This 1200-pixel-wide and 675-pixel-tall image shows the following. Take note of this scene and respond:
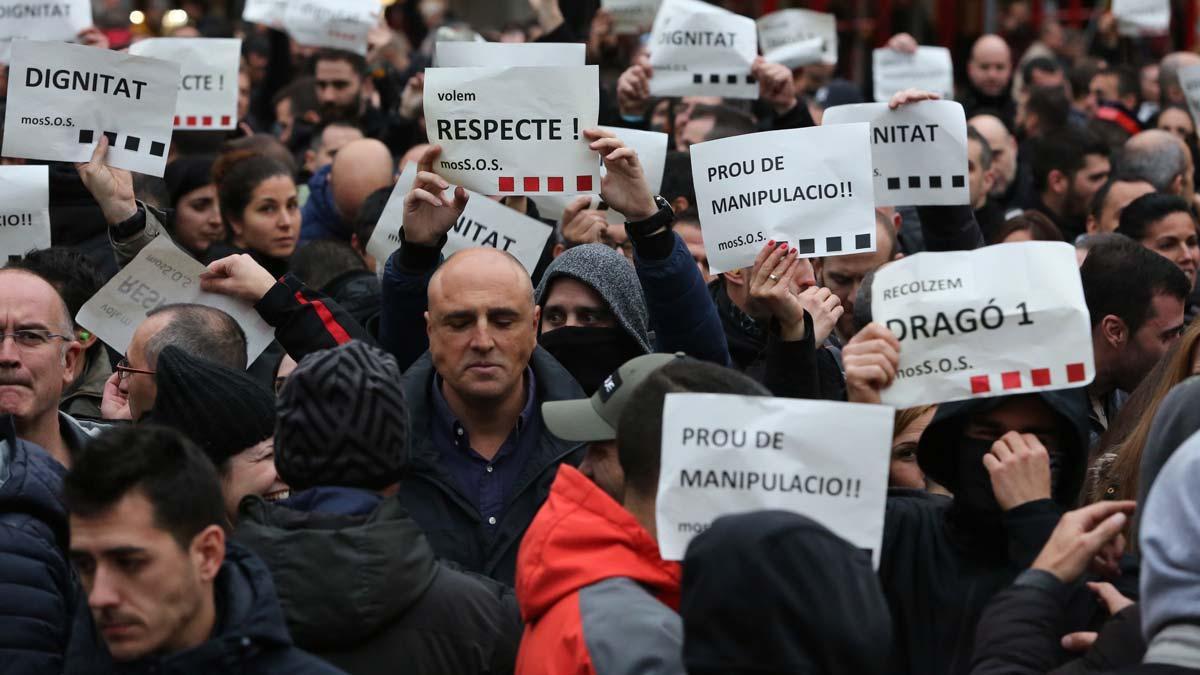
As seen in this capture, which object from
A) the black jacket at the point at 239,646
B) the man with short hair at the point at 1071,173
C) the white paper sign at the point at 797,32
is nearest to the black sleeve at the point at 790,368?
the black jacket at the point at 239,646

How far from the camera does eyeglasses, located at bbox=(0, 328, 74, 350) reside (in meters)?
4.58

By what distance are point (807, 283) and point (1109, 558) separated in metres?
2.41

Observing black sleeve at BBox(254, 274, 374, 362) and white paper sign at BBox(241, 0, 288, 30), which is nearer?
black sleeve at BBox(254, 274, 374, 362)

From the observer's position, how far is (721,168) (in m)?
5.05

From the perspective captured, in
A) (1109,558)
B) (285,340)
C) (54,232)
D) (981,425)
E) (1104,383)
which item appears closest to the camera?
(1109,558)

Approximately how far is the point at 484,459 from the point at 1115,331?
7.96ft

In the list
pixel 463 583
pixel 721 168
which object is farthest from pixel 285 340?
pixel 463 583

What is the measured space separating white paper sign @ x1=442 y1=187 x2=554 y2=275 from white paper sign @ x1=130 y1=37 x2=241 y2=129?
196cm

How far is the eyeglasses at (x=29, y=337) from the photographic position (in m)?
4.58

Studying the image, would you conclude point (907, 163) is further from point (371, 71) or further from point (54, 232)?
point (371, 71)

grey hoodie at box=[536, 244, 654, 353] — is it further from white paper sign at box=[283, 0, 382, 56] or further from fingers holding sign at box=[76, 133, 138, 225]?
white paper sign at box=[283, 0, 382, 56]

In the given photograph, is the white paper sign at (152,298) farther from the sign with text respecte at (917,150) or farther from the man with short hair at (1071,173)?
the man with short hair at (1071,173)

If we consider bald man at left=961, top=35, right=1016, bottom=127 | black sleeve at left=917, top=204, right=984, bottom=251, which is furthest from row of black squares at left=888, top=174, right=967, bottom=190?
bald man at left=961, top=35, right=1016, bottom=127

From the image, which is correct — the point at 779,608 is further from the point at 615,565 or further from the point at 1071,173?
the point at 1071,173
